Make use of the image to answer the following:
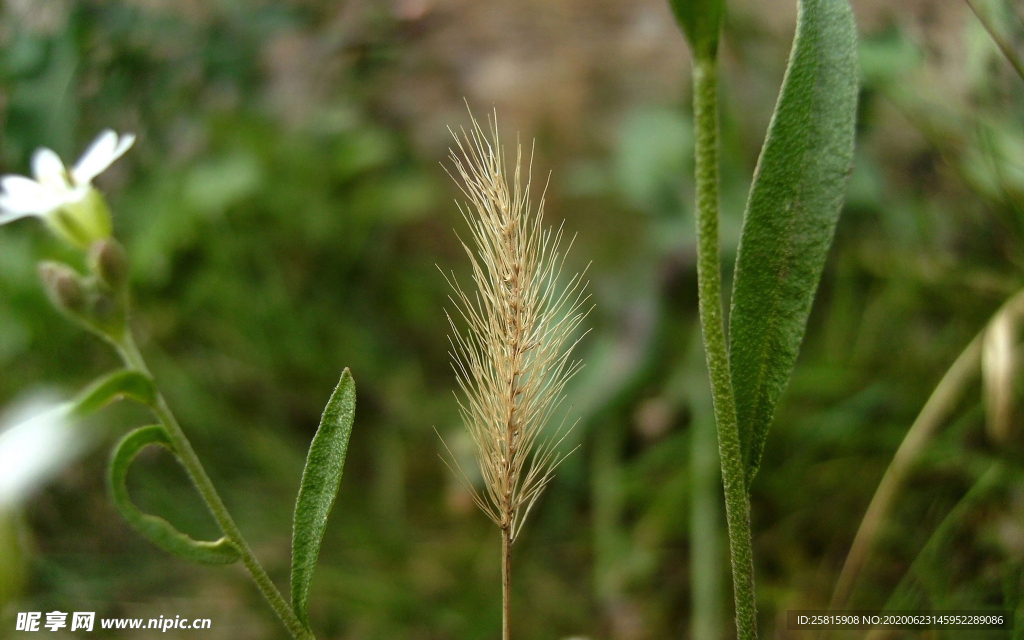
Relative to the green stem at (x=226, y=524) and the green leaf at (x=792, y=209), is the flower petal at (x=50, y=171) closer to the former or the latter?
the green stem at (x=226, y=524)

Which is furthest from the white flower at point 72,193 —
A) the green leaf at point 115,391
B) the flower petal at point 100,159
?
the green leaf at point 115,391

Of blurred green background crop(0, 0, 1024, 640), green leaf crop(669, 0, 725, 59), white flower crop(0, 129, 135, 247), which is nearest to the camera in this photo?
green leaf crop(669, 0, 725, 59)

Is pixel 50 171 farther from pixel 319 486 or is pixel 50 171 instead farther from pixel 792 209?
pixel 792 209

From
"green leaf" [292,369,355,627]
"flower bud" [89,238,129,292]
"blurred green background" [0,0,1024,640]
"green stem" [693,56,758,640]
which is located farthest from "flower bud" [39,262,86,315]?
"blurred green background" [0,0,1024,640]

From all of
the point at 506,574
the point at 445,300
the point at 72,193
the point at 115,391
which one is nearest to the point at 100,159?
the point at 72,193

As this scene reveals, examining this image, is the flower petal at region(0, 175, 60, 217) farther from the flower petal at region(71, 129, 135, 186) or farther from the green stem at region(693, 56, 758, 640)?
the green stem at region(693, 56, 758, 640)

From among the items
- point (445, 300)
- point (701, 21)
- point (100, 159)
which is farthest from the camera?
point (445, 300)
